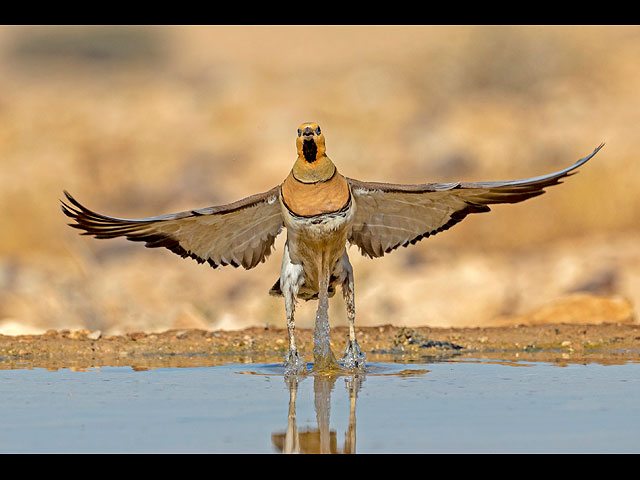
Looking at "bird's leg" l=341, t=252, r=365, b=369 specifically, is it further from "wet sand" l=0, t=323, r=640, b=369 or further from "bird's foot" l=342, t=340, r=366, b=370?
"wet sand" l=0, t=323, r=640, b=369

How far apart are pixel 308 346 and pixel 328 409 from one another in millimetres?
3687

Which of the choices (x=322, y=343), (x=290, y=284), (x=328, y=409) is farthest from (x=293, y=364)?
(x=328, y=409)

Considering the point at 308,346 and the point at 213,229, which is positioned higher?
the point at 213,229

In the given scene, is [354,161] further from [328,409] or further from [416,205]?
[328,409]

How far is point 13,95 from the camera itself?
2647cm

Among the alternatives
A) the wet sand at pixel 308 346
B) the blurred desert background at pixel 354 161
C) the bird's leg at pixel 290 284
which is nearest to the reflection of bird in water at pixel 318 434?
the bird's leg at pixel 290 284

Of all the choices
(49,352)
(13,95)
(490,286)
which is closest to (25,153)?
(13,95)

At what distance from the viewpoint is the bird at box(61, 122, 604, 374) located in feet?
27.3

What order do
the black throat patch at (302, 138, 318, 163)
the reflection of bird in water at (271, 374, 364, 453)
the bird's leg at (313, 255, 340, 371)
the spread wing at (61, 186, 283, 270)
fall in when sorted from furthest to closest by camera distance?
the bird's leg at (313, 255, 340, 371), the black throat patch at (302, 138, 318, 163), the spread wing at (61, 186, 283, 270), the reflection of bird in water at (271, 374, 364, 453)

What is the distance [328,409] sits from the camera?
6699mm

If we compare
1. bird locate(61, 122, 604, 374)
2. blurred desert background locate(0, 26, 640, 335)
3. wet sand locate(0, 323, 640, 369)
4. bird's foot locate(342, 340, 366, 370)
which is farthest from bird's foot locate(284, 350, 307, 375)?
blurred desert background locate(0, 26, 640, 335)

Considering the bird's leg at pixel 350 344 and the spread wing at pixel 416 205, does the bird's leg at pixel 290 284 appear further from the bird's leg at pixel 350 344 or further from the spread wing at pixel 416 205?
the spread wing at pixel 416 205

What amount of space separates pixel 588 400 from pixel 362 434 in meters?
1.70

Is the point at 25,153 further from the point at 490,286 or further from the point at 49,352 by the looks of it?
the point at 49,352
